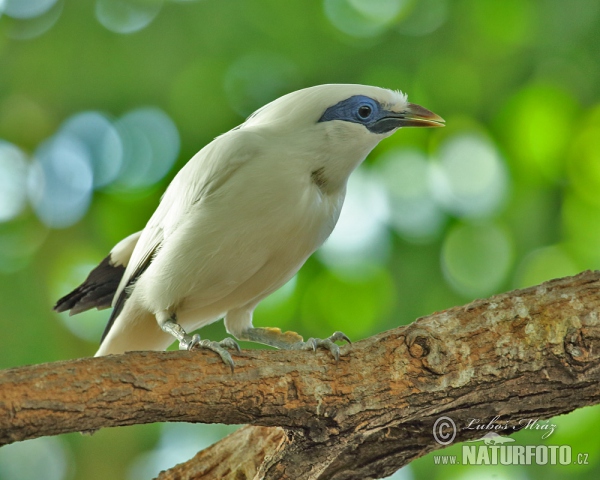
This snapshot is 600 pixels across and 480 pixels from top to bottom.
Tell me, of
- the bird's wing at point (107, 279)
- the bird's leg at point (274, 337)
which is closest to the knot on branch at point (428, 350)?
the bird's leg at point (274, 337)

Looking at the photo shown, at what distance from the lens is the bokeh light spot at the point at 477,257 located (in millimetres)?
6434

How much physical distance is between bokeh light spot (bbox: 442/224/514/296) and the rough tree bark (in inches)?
107

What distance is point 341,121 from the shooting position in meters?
4.19

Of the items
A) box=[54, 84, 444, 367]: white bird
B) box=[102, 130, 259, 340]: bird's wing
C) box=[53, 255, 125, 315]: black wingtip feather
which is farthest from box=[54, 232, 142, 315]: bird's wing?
box=[54, 84, 444, 367]: white bird

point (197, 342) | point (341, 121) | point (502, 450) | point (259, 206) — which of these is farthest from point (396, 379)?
point (341, 121)

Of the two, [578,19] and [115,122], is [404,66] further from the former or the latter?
[115,122]

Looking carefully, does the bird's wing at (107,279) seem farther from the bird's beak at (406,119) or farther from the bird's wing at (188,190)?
the bird's beak at (406,119)

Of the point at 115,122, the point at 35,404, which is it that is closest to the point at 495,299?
the point at 35,404

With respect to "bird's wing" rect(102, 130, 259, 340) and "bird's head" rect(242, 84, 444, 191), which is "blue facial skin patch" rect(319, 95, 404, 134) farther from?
"bird's wing" rect(102, 130, 259, 340)

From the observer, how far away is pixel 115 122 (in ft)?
22.4

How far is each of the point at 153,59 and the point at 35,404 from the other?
178 inches

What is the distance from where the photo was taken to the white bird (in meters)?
4.01

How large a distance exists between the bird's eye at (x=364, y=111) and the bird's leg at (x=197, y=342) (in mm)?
1508

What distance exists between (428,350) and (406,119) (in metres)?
1.47
